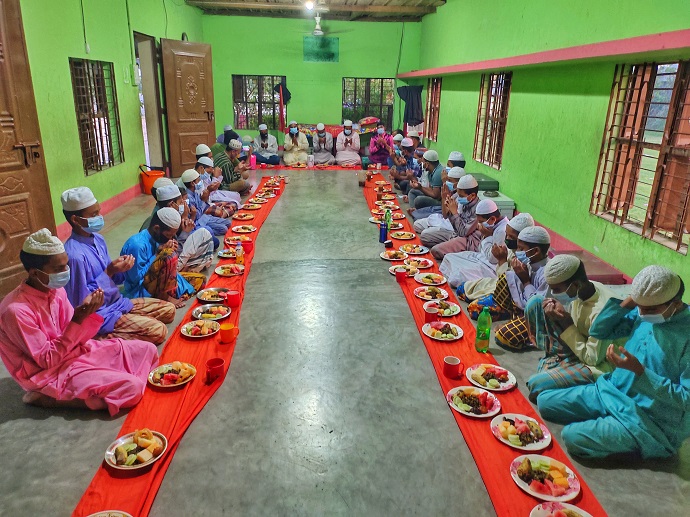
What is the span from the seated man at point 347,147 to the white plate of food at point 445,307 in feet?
28.5

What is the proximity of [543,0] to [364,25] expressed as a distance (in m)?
8.99

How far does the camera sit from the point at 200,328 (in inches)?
164

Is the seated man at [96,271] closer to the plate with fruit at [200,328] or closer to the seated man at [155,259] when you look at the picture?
the plate with fruit at [200,328]

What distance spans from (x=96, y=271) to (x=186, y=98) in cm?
789

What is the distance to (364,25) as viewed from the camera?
1445 centimetres

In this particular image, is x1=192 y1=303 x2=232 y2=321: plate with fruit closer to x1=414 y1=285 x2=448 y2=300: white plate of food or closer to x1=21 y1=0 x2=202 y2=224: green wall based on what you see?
x1=414 y1=285 x2=448 y2=300: white plate of food

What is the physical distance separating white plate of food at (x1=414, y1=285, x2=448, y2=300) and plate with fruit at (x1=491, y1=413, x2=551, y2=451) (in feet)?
6.19

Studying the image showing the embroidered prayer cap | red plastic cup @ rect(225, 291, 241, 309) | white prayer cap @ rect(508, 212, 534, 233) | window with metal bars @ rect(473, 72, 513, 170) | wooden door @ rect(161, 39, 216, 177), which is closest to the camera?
white prayer cap @ rect(508, 212, 534, 233)

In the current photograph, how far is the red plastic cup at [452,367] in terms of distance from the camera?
141 inches

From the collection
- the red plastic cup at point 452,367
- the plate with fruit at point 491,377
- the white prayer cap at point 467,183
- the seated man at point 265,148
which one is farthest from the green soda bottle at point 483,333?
the seated man at point 265,148

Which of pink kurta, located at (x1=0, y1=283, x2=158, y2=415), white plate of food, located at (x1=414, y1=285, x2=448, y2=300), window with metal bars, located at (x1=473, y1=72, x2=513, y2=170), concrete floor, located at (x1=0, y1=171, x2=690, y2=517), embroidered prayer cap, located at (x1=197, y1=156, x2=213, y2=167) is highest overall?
window with metal bars, located at (x1=473, y1=72, x2=513, y2=170)

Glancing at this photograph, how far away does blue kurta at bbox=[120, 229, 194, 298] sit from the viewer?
4391mm

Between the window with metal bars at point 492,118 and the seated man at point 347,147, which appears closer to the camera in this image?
the window with metal bars at point 492,118

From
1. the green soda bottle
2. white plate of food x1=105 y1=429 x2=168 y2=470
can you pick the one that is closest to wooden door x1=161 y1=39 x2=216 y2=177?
the green soda bottle
